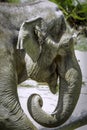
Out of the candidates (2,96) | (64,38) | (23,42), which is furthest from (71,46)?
(2,96)

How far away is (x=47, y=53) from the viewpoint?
2.49m

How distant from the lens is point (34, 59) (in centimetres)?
244

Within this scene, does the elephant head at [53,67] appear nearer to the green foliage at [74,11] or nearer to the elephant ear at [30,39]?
the elephant ear at [30,39]

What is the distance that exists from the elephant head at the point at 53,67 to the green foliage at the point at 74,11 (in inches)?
449

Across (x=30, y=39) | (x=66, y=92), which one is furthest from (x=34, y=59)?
(x=66, y=92)

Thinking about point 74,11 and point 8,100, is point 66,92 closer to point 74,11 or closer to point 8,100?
point 8,100

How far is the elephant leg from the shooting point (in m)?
2.28

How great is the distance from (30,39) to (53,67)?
0.22m

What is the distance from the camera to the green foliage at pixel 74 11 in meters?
14.1

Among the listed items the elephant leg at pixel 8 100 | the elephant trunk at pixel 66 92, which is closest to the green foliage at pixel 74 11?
the elephant trunk at pixel 66 92

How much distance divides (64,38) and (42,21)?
141 millimetres

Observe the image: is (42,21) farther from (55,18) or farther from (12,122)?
(12,122)

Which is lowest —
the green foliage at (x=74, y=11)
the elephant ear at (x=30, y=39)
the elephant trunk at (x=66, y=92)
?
the green foliage at (x=74, y=11)

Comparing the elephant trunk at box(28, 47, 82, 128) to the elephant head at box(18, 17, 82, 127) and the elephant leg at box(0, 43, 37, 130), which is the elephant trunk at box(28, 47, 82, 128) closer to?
the elephant head at box(18, 17, 82, 127)
